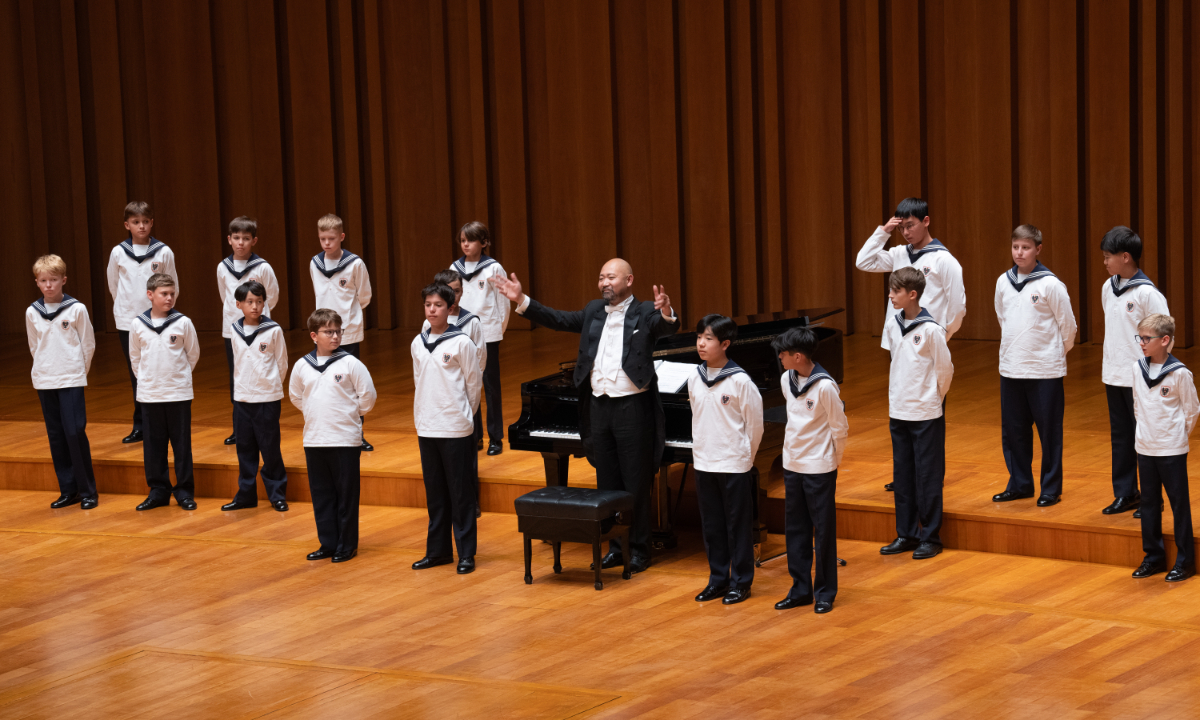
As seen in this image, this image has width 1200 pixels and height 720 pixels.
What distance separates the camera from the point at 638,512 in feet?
19.0

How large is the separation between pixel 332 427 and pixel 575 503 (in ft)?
3.66

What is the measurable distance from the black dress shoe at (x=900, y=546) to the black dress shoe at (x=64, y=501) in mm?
3895

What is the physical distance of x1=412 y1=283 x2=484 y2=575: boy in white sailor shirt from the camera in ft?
19.0

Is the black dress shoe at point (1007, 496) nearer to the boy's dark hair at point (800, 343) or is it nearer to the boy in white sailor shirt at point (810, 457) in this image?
the boy in white sailor shirt at point (810, 457)

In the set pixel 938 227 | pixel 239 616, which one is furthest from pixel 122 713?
pixel 938 227

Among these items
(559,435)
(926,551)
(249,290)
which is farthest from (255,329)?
(926,551)

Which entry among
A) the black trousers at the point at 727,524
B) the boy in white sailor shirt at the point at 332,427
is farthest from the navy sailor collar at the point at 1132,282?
the boy in white sailor shirt at the point at 332,427

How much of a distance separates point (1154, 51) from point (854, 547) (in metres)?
4.48

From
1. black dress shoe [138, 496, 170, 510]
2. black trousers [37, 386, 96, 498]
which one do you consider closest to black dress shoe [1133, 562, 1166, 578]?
black dress shoe [138, 496, 170, 510]

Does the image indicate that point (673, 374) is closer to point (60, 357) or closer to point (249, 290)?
point (249, 290)

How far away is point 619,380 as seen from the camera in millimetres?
Answer: 5562

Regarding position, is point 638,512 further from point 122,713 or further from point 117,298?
point 117,298

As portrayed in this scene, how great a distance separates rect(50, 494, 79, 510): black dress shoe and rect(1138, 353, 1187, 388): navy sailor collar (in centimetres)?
491

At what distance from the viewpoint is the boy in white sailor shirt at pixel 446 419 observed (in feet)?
19.0
